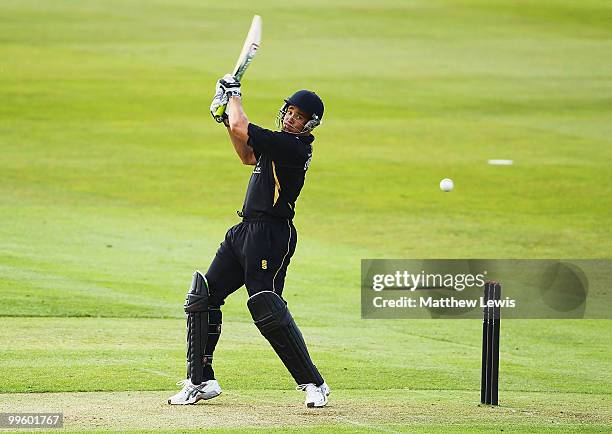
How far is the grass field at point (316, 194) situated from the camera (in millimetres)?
10383

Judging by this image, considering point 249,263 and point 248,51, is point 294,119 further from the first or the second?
point 249,263

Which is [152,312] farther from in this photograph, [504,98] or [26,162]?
[504,98]

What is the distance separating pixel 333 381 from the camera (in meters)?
11.0

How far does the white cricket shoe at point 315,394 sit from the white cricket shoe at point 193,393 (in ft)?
2.25

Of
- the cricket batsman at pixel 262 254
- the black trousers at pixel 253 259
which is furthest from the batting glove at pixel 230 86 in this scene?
the black trousers at pixel 253 259

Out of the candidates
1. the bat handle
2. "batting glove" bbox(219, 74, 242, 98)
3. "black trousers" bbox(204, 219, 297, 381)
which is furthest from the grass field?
"batting glove" bbox(219, 74, 242, 98)

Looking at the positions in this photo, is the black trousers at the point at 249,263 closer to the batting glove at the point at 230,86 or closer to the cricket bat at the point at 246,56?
the cricket bat at the point at 246,56

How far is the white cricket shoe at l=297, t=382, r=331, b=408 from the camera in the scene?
920cm

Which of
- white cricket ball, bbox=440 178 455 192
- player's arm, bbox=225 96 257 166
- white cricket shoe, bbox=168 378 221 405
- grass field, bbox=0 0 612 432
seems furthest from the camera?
white cricket ball, bbox=440 178 455 192

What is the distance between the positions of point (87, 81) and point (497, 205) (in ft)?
53.0

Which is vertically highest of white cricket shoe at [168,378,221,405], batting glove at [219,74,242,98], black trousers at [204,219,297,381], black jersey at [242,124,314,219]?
batting glove at [219,74,242,98]

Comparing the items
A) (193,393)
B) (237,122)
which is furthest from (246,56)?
(193,393)

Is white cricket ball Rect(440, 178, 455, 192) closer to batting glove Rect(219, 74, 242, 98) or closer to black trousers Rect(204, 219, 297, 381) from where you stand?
black trousers Rect(204, 219, 297, 381)

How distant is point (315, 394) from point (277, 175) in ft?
5.38
